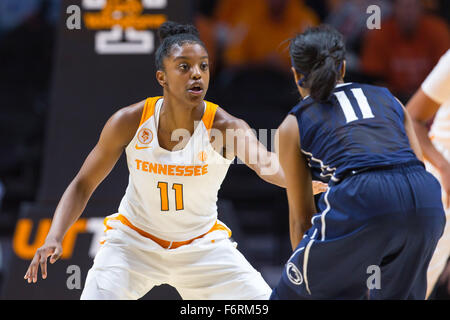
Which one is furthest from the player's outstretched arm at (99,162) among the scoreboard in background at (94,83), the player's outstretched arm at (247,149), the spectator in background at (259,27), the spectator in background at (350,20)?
the spectator in background at (350,20)

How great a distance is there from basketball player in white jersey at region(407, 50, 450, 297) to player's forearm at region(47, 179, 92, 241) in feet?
6.11

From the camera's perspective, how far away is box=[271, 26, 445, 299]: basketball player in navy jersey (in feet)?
8.76

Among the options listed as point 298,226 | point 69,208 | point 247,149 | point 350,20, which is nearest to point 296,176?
point 298,226

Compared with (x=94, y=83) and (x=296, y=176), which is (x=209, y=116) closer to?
(x=296, y=176)

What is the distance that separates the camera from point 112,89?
5039 millimetres

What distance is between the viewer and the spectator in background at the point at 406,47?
695 cm

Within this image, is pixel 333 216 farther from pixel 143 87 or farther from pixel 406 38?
pixel 406 38

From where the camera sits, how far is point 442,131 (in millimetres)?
4281

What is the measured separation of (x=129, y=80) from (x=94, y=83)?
0.26 meters

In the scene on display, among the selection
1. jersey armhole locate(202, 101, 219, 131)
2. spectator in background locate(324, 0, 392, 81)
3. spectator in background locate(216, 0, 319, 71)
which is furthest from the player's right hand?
spectator in background locate(324, 0, 392, 81)

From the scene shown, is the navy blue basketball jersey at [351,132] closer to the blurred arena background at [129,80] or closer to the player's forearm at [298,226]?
the player's forearm at [298,226]

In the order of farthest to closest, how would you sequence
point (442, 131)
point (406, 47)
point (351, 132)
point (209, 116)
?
point (406, 47) < point (442, 131) < point (209, 116) < point (351, 132)

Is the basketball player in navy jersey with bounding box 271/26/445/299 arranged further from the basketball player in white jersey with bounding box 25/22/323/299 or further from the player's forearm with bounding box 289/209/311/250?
the basketball player in white jersey with bounding box 25/22/323/299
